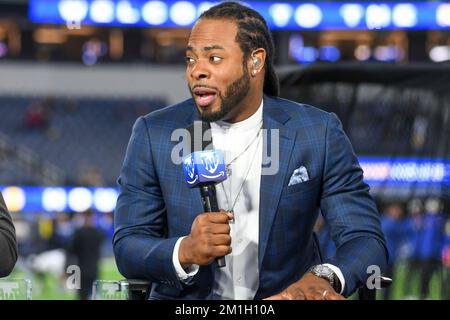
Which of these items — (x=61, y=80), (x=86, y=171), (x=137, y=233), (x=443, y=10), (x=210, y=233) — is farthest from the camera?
(x=61, y=80)

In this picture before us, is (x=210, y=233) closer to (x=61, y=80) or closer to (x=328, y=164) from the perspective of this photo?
(x=328, y=164)

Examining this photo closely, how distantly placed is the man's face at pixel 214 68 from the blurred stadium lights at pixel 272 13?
223 inches

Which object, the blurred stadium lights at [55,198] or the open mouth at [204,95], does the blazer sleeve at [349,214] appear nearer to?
the open mouth at [204,95]

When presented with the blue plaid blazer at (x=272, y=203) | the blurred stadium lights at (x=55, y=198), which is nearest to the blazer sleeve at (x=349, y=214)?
the blue plaid blazer at (x=272, y=203)

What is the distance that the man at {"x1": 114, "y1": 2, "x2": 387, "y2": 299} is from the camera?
8.44 ft

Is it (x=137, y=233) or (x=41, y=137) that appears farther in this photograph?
(x=41, y=137)

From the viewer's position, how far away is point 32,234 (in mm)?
16078

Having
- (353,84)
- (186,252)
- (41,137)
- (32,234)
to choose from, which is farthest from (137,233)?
(41,137)

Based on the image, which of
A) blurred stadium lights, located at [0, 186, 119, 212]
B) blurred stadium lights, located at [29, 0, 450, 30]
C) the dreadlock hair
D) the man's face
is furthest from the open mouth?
blurred stadium lights, located at [0, 186, 119, 212]

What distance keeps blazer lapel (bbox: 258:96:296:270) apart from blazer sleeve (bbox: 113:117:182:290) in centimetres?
26

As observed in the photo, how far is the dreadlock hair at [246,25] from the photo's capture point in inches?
104

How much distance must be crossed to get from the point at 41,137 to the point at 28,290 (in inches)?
674

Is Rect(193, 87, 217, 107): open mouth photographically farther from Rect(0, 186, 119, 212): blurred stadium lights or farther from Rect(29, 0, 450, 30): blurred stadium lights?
Rect(0, 186, 119, 212): blurred stadium lights

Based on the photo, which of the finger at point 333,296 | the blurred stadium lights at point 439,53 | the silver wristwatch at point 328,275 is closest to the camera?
the finger at point 333,296
